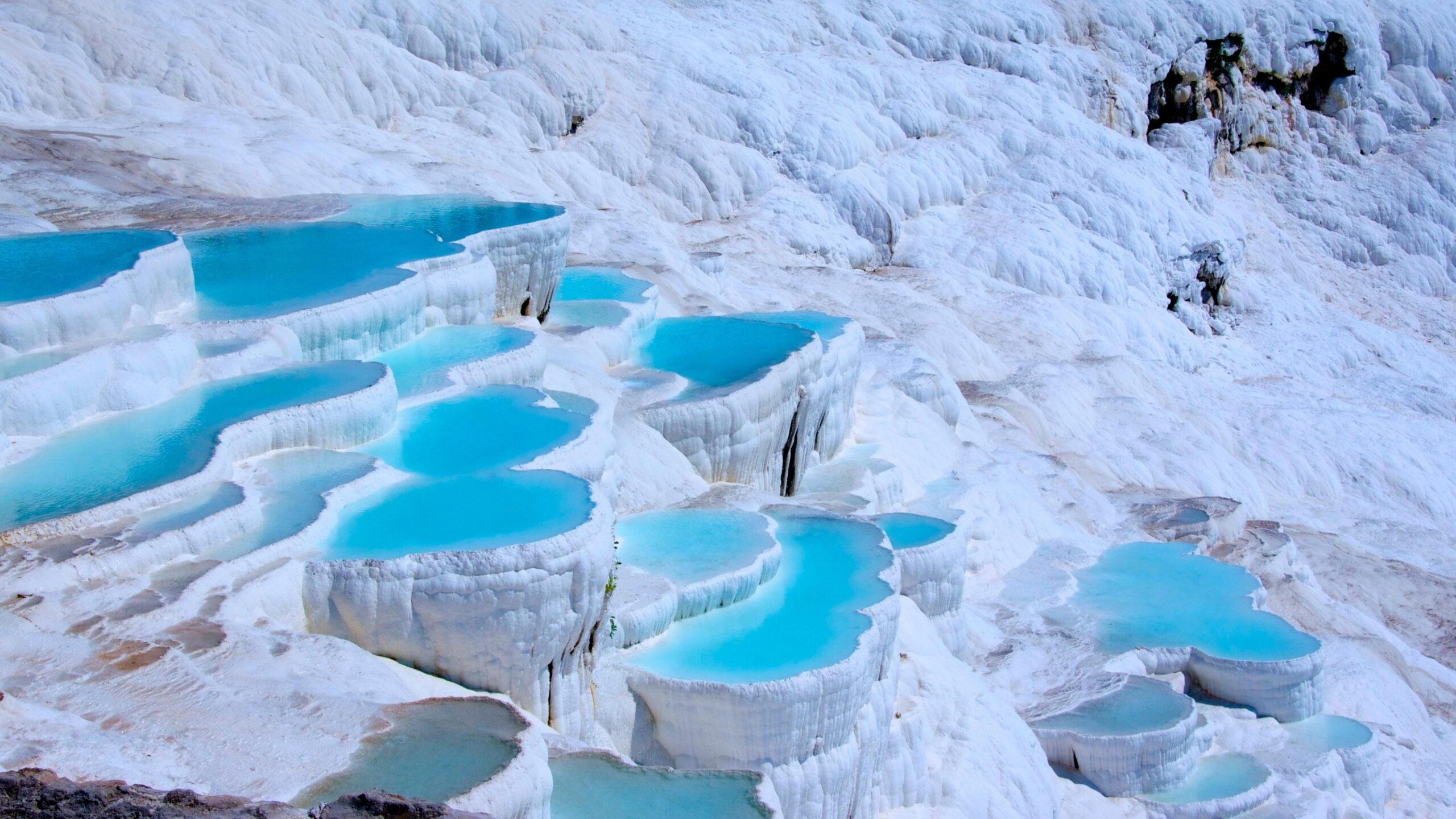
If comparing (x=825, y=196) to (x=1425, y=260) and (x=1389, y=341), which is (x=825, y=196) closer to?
(x=1389, y=341)

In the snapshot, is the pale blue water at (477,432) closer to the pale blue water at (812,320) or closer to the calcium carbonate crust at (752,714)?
the calcium carbonate crust at (752,714)

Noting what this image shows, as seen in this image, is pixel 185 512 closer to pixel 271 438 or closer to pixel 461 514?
pixel 271 438

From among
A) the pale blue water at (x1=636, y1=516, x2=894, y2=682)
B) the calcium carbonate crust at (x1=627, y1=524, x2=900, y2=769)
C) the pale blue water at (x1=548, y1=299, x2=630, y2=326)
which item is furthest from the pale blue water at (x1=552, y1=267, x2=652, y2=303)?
the calcium carbonate crust at (x1=627, y1=524, x2=900, y2=769)

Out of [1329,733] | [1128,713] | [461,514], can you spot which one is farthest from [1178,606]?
[461,514]

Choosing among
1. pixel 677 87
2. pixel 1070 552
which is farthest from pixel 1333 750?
pixel 677 87

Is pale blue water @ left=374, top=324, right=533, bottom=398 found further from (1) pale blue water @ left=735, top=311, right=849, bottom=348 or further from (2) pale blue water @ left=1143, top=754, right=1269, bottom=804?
(2) pale blue water @ left=1143, top=754, right=1269, bottom=804

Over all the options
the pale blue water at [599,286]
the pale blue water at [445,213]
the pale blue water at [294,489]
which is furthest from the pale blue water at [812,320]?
the pale blue water at [294,489]
